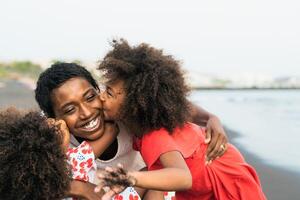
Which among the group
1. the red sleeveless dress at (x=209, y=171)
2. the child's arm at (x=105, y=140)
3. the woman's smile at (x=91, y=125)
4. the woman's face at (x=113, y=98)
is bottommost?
the red sleeveless dress at (x=209, y=171)

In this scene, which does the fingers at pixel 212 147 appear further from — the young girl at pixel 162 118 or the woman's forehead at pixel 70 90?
the woman's forehead at pixel 70 90

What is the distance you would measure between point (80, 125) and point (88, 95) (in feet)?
0.59

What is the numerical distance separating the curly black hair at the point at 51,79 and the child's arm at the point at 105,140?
0.32 metres

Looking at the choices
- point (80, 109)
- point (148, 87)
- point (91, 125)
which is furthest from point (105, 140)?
point (148, 87)

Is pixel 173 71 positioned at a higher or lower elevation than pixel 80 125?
higher

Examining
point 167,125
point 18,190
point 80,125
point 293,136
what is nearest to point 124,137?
point 80,125

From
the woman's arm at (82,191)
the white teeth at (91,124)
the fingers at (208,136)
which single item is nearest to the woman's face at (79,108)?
the white teeth at (91,124)

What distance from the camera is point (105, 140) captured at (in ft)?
11.0

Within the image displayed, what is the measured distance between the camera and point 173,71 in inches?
120

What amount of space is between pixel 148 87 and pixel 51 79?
2.41 ft

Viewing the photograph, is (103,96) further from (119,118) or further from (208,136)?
(208,136)

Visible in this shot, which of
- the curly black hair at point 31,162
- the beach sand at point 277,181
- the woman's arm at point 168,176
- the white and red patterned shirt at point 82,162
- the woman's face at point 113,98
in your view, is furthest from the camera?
the beach sand at point 277,181

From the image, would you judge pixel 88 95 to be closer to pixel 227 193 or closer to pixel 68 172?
pixel 68 172

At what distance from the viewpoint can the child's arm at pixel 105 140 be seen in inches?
130
